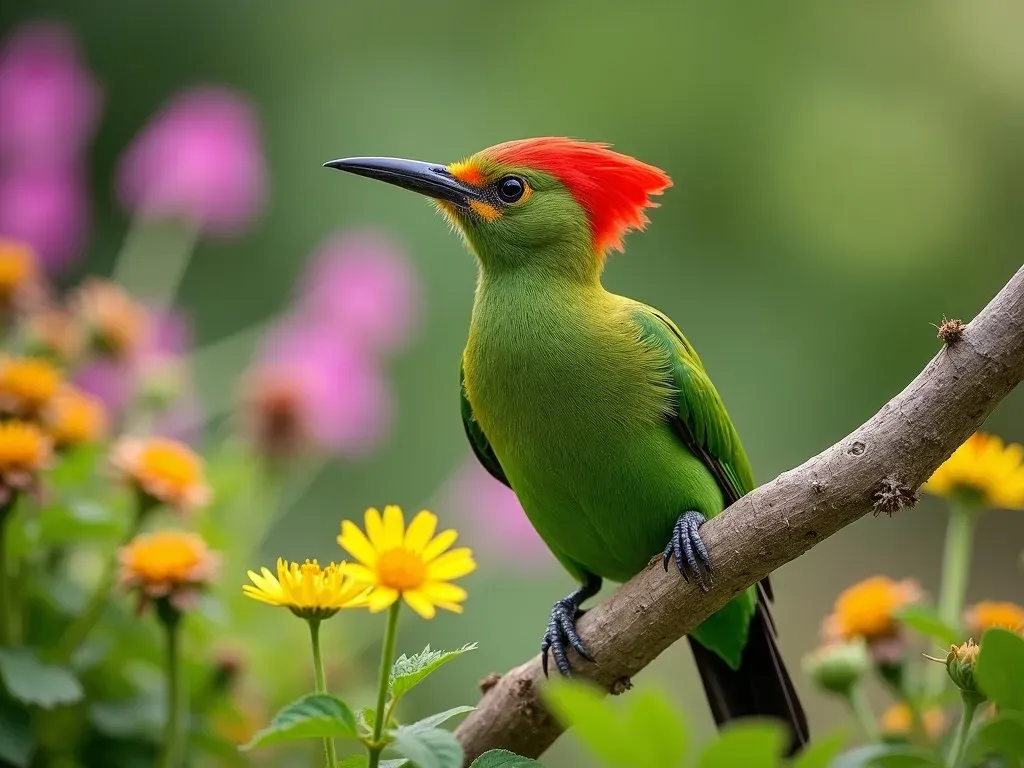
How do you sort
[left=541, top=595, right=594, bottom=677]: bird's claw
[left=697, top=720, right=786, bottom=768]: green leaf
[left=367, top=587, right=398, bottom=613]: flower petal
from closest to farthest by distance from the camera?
[left=697, top=720, right=786, bottom=768]: green leaf
[left=367, top=587, right=398, bottom=613]: flower petal
[left=541, top=595, right=594, bottom=677]: bird's claw

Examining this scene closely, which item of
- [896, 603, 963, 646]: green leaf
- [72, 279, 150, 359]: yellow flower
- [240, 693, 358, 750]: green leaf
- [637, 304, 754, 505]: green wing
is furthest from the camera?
[72, 279, 150, 359]: yellow flower

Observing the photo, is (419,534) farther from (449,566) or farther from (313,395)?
(313,395)

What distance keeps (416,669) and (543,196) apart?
4.35 ft

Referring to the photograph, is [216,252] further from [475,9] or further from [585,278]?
[585,278]

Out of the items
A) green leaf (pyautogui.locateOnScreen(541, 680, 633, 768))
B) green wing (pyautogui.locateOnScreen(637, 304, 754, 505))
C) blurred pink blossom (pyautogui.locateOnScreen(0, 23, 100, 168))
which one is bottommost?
green leaf (pyautogui.locateOnScreen(541, 680, 633, 768))

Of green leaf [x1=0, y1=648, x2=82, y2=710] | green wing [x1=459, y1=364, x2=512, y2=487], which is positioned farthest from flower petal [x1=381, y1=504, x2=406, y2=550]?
green wing [x1=459, y1=364, x2=512, y2=487]

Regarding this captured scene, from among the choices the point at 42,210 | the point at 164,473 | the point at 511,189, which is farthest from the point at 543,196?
the point at 42,210

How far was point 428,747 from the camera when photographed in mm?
1245

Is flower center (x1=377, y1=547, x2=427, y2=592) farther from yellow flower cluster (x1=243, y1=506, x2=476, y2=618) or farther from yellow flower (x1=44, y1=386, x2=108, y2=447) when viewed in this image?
yellow flower (x1=44, y1=386, x2=108, y2=447)

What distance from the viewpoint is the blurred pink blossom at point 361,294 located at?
3.32 m

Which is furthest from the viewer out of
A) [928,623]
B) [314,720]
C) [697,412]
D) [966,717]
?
[697,412]

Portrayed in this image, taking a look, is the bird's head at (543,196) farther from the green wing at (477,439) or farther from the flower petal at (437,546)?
the flower petal at (437,546)

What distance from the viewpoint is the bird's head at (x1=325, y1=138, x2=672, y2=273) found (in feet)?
7.95

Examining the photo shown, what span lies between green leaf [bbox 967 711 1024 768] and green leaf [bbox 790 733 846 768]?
15.3 inches
